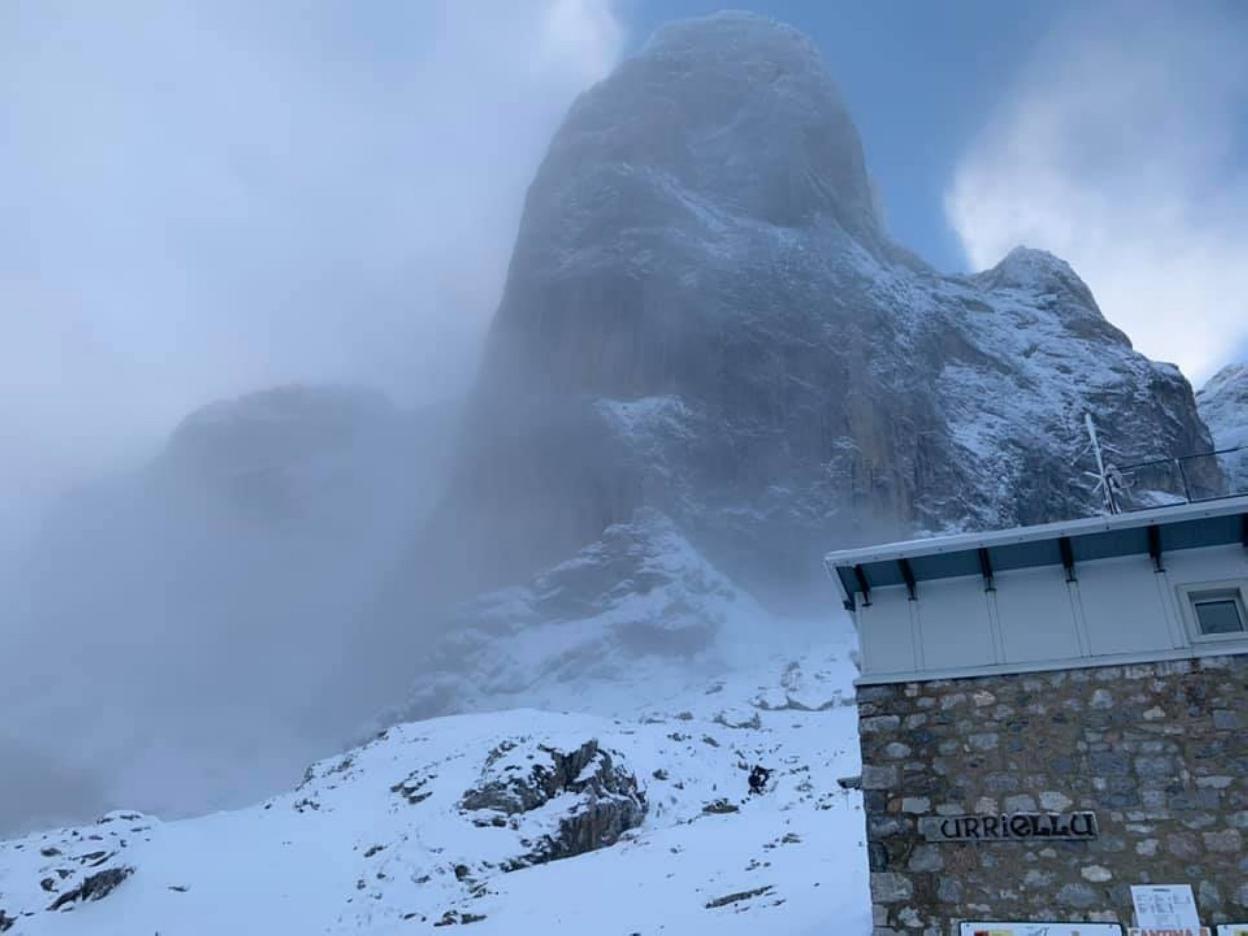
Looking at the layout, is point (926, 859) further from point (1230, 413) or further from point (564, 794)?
point (1230, 413)

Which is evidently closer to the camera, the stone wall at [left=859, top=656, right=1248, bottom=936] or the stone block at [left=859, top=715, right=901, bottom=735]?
the stone wall at [left=859, top=656, right=1248, bottom=936]

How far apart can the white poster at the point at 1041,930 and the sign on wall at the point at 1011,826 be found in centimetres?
77

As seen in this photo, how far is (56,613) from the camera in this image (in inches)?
5157

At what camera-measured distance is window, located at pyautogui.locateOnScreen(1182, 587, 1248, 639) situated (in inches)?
342

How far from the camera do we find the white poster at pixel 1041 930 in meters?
8.08

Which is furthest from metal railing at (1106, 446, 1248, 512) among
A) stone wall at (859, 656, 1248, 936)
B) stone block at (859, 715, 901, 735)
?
stone block at (859, 715, 901, 735)

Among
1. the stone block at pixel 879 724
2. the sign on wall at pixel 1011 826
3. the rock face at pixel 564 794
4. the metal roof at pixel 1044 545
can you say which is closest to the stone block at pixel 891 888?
the sign on wall at pixel 1011 826

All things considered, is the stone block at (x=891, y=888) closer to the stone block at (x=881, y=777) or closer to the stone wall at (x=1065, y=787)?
the stone wall at (x=1065, y=787)

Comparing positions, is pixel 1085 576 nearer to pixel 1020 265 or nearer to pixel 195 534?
pixel 1020 265

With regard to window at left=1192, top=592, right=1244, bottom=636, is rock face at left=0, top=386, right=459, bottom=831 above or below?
above

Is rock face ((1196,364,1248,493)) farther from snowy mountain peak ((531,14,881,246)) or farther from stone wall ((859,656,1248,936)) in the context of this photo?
stone wall ((859,656,1248,936))

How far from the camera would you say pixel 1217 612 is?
28.9 ft

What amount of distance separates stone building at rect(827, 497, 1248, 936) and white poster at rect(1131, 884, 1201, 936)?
8cm

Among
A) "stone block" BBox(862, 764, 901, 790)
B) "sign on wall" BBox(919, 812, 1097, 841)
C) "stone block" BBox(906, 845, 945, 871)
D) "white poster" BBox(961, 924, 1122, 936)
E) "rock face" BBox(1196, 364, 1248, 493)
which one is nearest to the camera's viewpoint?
"white poster" BBox(961, 924, 1122, 936)
